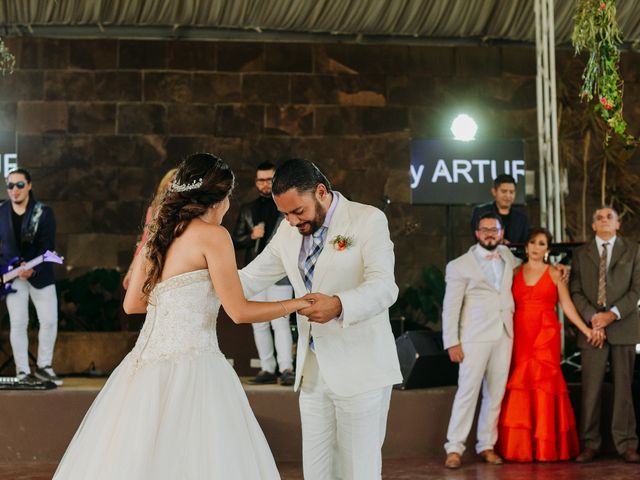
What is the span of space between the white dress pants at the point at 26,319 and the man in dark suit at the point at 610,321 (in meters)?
3.74

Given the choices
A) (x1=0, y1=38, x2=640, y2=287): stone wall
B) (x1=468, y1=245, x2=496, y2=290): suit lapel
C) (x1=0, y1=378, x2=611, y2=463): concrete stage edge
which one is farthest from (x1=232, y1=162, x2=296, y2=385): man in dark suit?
(x1=0, y1=38, x2=640, y2=287): stone wall

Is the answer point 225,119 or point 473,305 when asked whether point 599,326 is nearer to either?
point 473,305

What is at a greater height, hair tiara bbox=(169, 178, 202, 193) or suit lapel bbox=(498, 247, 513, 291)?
hair tiara bbox=(169, 178, 202, 193)

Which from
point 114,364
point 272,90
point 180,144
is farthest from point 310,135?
point 114,364

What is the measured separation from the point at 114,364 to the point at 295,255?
531 cm

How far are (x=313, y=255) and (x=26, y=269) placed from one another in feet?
13.1

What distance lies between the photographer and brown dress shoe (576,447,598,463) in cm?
718

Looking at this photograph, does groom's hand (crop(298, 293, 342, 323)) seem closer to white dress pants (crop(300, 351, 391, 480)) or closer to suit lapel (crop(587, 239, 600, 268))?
white dress pants (crop(300, 351, 391, 480))

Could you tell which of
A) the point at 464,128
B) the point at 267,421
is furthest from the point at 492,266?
the point at 464,128

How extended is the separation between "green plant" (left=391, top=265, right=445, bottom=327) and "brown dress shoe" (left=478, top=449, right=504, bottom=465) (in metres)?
2.56

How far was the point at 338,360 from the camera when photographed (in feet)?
13.4

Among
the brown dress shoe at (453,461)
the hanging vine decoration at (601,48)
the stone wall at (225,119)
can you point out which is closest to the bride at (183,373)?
the brown dress shoe at (453,461)

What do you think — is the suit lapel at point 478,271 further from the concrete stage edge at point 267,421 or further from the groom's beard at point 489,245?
the concrete stage edge at point 267,421

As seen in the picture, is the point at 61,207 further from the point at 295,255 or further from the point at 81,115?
the point at 295,255
